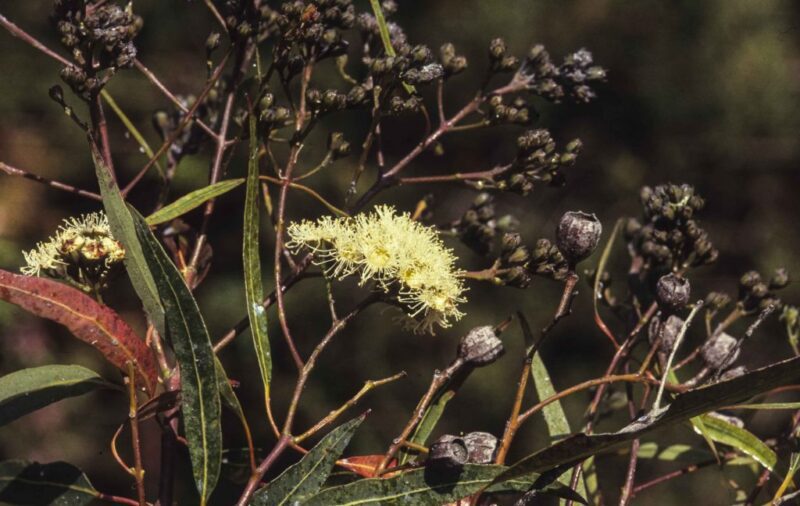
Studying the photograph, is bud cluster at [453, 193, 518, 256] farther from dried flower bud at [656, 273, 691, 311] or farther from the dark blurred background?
the dark blurred background

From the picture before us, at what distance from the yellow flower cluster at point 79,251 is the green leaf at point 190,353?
0.16m

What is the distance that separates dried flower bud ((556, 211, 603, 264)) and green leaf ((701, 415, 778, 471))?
0.27 metres

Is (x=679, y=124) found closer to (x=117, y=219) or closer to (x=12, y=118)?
(x=12, y=118)

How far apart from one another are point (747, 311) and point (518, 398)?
0.53m

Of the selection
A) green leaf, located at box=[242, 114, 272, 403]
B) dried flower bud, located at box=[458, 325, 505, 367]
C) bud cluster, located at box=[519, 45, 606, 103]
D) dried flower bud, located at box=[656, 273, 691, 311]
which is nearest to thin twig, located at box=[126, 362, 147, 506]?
Result: green leaf, located at box=[242, 114, 272, 403]

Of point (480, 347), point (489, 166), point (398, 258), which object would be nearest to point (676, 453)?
point (480, 347)

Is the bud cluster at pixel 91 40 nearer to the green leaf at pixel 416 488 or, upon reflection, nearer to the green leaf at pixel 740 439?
the green leaf at pixel 416 488

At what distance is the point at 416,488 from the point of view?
3.13 ft

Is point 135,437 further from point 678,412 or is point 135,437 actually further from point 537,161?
point 537,161

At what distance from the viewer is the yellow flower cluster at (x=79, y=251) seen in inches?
42.3

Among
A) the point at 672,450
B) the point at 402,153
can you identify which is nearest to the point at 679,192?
the point at 672,450

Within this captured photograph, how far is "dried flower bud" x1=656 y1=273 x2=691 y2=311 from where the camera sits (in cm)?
108

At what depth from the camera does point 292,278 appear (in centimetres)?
114

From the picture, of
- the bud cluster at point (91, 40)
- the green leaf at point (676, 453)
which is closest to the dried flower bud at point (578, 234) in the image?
the green leaf at point (676, 453)
